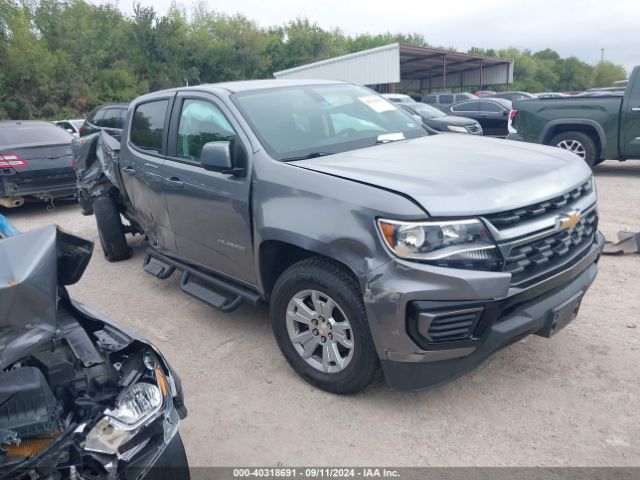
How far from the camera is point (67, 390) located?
2.12 metres

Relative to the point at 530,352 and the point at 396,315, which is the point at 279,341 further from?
the point at 530,352

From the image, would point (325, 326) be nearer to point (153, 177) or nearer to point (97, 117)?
point (153, 177)

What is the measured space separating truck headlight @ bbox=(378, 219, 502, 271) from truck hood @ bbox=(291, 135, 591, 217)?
71 mm

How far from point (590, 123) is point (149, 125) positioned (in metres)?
7.41

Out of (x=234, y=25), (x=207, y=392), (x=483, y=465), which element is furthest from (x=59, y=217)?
(x=234, y=25)

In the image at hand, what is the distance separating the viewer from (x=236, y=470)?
110 inches

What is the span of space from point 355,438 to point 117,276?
3.93 metres

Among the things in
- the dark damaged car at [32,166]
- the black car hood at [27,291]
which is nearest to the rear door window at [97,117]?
the dark damaged car at [32,166]

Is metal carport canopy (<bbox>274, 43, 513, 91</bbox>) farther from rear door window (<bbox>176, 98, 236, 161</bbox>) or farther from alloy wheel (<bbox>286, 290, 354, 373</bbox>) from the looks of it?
alloy wheel (<bbox>286, 290, 354, 373</bbox>)

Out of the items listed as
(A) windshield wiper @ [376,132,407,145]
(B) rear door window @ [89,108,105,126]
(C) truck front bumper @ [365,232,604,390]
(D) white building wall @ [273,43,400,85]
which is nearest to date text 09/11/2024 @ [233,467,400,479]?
(C) truck front bumper @ [365,232,604,390]

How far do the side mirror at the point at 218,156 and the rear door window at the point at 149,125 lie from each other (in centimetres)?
122

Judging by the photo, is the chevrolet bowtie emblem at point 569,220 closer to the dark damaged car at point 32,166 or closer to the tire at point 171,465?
the tire at point 171,465

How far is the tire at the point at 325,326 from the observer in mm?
2967

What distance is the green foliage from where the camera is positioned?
26219 millimetres
